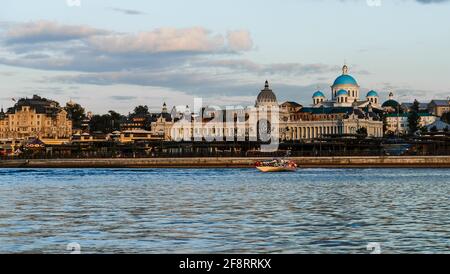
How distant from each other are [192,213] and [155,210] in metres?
3.10

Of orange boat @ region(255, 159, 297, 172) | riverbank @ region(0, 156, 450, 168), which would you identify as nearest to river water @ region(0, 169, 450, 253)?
orange boat @ region(255, 159, 297, 172)

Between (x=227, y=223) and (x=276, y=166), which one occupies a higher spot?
(x=227, y=223)

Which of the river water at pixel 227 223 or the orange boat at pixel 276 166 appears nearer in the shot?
the river water at pixel 227 223

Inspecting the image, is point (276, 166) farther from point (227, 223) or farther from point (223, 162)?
point (227, 223)

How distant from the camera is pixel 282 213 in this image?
4106cm

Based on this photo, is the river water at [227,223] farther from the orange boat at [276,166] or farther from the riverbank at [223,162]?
the riverbank at [223,162]

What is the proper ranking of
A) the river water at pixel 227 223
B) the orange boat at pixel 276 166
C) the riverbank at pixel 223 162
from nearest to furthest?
the river water at pixel 227 223 → the orange boat at pixel 276 166 → the riverbank at pixel 223 162

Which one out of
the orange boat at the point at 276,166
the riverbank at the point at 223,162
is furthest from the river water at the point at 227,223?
the riverbank at the point at 223,162

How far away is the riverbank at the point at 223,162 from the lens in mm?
134000

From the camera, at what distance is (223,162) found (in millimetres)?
143250

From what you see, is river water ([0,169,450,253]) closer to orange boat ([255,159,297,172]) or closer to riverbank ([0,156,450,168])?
orange boat ([255,159,297,172])

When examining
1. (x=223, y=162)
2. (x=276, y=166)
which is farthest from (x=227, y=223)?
(x=223, y=162)
